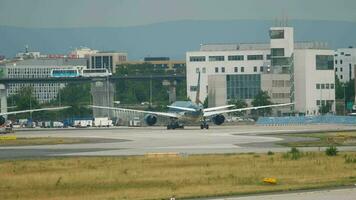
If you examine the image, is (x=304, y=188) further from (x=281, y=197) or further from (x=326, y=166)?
(x=326, y=166)

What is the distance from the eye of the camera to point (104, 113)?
196000 mm

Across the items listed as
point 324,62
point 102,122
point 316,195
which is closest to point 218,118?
point 102,122

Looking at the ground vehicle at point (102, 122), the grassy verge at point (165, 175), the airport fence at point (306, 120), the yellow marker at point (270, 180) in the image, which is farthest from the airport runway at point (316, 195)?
the ground vehicle at point (102, 122)

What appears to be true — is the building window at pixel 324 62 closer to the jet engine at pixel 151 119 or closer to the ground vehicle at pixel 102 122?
the ground vehicle at pixel 102 122

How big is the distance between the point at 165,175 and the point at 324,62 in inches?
5493

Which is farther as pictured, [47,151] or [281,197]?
[47,151]

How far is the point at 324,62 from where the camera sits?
624 feet

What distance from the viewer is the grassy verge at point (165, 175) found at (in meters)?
45.7

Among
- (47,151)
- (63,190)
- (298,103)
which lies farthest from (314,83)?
(63,190)

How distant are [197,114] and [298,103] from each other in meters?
59.9

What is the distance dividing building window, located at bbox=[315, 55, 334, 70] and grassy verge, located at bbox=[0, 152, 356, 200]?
12413 cm

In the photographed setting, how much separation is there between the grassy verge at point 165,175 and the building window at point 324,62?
407ft

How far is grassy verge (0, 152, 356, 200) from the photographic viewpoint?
4572cm

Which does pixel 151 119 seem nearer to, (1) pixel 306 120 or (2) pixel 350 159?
(1) pixel 306 120
